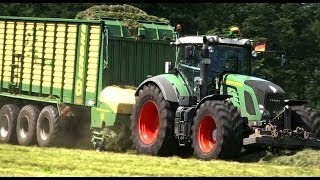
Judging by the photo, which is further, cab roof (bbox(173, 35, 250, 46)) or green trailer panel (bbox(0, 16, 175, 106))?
green trailer panel (bbox(0, 16, 175, 106))

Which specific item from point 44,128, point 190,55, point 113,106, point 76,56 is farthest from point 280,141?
point 44,128

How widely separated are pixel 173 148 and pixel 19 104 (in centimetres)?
604

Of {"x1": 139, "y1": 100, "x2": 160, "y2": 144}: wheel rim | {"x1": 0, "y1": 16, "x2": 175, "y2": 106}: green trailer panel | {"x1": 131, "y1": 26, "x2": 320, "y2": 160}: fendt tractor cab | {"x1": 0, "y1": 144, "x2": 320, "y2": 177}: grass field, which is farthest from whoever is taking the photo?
{"x1": 0, "y1": 16, "x2": 175, "y2": 106}: green trailer panel

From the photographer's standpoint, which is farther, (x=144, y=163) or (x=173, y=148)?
(x=173, y=148)

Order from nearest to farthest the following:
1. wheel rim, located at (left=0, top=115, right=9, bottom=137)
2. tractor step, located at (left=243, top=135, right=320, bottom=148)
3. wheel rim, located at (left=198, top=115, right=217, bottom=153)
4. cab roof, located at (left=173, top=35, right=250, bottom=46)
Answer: tractor step, located at (left=243, top=135, right=320, bottom=148) → wheel rim, located at (left=198, top=115, right=217, bottom=153) → cab roof, located at (left=173, top=35, right=250, bottom=46) → wheel rim, located at (left=0, top=115, right=9, bottom=137)

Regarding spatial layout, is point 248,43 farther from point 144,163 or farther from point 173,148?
point 144,163

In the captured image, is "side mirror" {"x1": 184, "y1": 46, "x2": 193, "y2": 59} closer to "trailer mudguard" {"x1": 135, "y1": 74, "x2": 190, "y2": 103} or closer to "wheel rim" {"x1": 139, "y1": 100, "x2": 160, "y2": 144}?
"trailer mudguard" {"x1": 135, "y1": 74, "x2": 190, "y2": 103}

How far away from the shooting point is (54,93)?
631 inches

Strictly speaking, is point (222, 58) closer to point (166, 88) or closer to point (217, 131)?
point (166, 88)

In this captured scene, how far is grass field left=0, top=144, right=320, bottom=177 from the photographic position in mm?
9352

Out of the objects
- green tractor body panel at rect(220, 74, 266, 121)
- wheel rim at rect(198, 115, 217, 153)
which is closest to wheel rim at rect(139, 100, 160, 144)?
wheel rim at rect(198, 115, 217, 153)

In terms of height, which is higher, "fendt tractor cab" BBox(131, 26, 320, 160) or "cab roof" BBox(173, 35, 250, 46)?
"cab roof" BBox(173, 35, 250, 46)

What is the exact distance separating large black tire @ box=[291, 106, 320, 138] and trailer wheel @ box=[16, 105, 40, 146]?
21.2 ft

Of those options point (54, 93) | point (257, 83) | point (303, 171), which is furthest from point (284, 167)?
point (54, 93)
